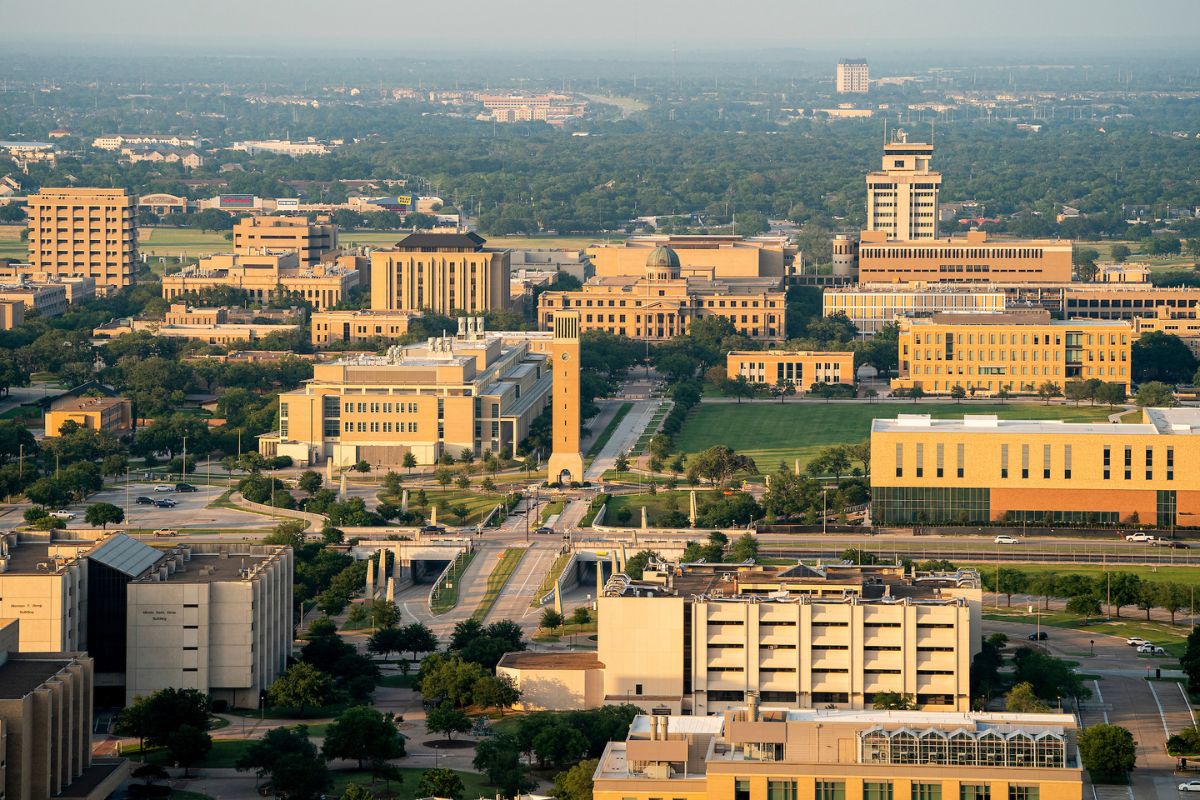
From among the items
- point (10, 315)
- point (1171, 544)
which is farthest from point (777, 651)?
point (10, 315)

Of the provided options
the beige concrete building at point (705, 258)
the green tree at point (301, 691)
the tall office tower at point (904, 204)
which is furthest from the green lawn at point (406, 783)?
the tall office tower at point (904, 204)

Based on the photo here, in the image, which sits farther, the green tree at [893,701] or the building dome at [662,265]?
the building dome at [662,265]

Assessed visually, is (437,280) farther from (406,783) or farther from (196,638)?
(406,783)

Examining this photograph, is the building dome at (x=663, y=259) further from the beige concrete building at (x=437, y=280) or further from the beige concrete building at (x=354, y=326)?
the beige concrete building at (x=354, y=326)

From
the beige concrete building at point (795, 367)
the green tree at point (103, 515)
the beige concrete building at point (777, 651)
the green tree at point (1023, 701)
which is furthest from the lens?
the beige concrete building at point (795, 367)

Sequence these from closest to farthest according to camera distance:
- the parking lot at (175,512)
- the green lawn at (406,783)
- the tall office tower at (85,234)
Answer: the green lawn at (406,783), the parking lot at (175,512), the tall office tower at (85,234)

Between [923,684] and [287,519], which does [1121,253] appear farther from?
[923,684]

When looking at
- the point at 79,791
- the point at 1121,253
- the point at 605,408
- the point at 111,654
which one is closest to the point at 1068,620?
the point at 111,654
